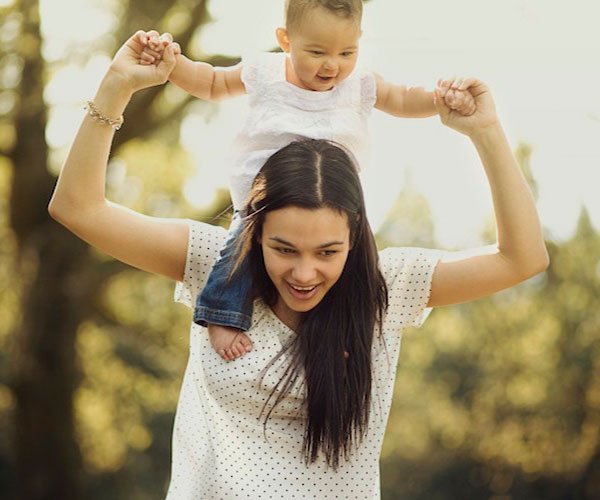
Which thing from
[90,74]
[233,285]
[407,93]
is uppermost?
[90,74]

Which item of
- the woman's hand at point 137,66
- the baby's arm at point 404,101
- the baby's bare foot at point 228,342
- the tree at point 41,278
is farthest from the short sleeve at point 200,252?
the tree at point 41,278

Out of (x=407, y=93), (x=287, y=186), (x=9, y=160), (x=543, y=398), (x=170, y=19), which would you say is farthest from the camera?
(x=543, y=398)

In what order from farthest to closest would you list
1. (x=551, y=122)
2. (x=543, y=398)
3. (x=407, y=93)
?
(x=543, y=398)
(x=551, y=122)
(x=407, y=93)

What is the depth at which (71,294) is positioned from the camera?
32.4 ft

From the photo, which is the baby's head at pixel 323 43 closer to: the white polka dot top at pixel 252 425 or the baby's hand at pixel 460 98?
the baby's hand at pixel 460 98

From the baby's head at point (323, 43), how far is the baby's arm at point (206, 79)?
4.9 inches

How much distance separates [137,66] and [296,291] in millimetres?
573

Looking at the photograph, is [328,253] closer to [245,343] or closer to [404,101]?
[245,343]

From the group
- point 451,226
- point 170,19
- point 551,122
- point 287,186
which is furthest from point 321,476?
point 451,226

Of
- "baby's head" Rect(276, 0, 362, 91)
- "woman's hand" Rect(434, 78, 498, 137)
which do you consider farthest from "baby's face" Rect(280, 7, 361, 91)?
"woman's hand" Rect(434, 78, 498, 137)

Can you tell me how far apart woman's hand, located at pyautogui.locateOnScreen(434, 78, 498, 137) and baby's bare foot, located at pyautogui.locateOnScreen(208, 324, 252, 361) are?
643 mm

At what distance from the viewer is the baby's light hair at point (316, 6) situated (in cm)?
263

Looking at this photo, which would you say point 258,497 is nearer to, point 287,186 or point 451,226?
point 287,186

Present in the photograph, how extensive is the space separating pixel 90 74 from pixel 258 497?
7335 mm
